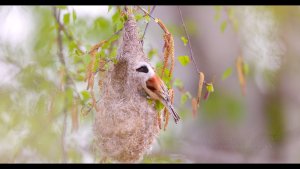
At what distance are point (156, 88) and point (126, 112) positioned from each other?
0.89 feet

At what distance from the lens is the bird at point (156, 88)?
2.98m

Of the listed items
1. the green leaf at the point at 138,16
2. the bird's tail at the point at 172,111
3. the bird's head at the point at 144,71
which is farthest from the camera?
the green leaf at the point at 138,16

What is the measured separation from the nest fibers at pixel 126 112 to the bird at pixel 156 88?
0.25ft

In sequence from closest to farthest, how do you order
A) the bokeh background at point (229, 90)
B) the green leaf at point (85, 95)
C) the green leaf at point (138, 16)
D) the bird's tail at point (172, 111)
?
the bird's tail at point (172, 111)
the green leaf at point (138, 16)
the green leaf at point (85, 95)
the bokeh background at point (229, 90)

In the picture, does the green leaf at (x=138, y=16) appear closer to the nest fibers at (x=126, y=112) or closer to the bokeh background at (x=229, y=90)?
the nest fibers at (x=126, y=112)

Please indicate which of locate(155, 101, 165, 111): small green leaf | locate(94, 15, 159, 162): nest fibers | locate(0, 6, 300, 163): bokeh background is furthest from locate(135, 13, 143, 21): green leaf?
locate(0, 6, 300, 163): bokeh background

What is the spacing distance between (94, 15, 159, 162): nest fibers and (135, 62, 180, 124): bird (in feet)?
0.25

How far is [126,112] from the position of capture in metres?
3.15

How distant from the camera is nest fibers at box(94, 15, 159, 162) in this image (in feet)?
10.3

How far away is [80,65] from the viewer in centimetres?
476

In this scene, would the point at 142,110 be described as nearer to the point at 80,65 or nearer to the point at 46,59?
the point at 80,65

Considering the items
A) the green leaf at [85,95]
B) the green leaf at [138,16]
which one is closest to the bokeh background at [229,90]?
the green leaf at [85,95]
